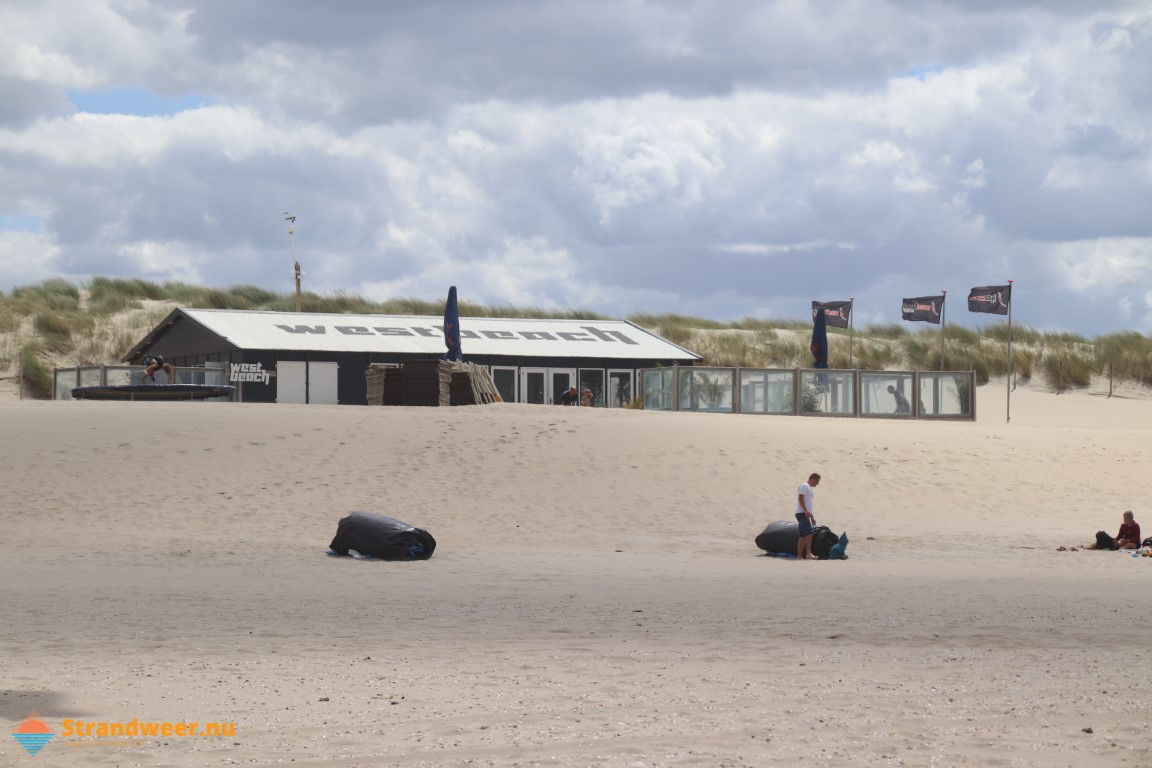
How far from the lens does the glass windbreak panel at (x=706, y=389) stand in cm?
3394

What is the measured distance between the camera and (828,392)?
34.5 metres

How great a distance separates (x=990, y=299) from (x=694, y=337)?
714 inches

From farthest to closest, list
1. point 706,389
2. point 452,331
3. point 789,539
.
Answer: point 706,389 → point 452,331 → point 789,539

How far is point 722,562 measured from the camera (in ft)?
51.7

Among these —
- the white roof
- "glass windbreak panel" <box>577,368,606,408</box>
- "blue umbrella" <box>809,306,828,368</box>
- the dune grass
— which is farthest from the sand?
the dune grass

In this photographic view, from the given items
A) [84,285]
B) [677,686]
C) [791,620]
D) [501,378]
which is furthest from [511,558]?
[84,285]

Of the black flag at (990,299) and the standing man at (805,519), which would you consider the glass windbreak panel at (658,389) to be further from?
the standing man at (805,519)

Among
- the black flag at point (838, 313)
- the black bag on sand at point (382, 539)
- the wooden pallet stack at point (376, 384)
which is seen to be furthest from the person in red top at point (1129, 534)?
the black flag at point (838, 313)

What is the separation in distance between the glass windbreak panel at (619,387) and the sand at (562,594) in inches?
589

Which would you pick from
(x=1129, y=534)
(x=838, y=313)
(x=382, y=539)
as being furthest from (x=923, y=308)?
(x=382, y=539)

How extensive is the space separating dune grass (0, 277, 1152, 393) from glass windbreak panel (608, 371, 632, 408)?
5.97 meters

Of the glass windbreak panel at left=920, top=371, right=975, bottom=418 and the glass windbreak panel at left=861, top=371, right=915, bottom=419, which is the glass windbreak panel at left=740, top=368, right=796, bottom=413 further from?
the glass windbreak panel at left=920, top=371, right=975, bottom=418

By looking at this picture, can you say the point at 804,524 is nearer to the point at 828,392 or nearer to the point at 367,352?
the point at 828,392

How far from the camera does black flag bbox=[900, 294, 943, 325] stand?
4375 cm
